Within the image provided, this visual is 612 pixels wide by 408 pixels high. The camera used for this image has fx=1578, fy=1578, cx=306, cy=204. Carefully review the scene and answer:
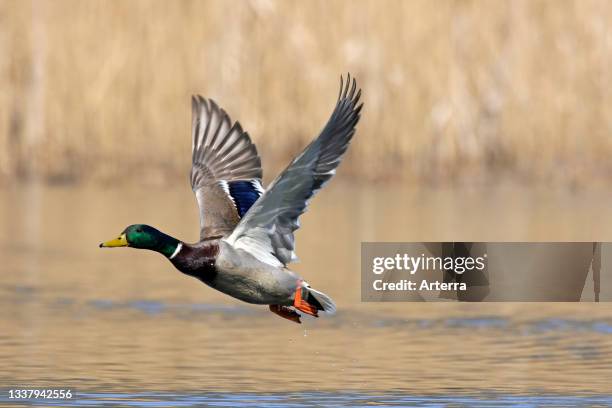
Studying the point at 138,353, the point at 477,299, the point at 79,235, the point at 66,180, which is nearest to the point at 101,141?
the point at 66,180

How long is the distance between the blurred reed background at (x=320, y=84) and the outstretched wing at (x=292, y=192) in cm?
1042

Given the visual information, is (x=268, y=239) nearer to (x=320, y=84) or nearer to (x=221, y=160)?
(x=221, y=160)

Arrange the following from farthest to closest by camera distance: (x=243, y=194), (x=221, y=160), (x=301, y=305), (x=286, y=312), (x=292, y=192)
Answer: (x=221, y=160) < (x=243, y=194) < (x=286, y=312) < (x=301, y=305) < (x=292, y=192)

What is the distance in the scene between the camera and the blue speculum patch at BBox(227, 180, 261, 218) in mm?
9102

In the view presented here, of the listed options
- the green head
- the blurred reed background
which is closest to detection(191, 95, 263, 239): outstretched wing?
the green head

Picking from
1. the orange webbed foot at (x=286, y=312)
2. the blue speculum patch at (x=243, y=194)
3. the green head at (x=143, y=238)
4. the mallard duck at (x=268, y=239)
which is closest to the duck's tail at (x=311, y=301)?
the mallard duck at (x=268, y=239)

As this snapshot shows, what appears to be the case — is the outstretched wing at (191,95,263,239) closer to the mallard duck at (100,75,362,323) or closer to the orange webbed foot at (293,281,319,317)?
the mallard duck at (100,75,362,323)

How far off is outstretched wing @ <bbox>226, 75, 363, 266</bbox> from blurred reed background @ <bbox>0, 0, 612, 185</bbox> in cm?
1042

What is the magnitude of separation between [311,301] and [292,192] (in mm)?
632

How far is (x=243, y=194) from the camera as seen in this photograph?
9.20 m

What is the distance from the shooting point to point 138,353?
9320mm

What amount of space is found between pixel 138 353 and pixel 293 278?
1.51 m

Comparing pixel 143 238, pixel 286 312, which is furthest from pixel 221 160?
pixel 286 312

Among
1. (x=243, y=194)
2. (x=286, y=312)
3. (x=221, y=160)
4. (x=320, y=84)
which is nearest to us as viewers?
(x=286, y=312)
